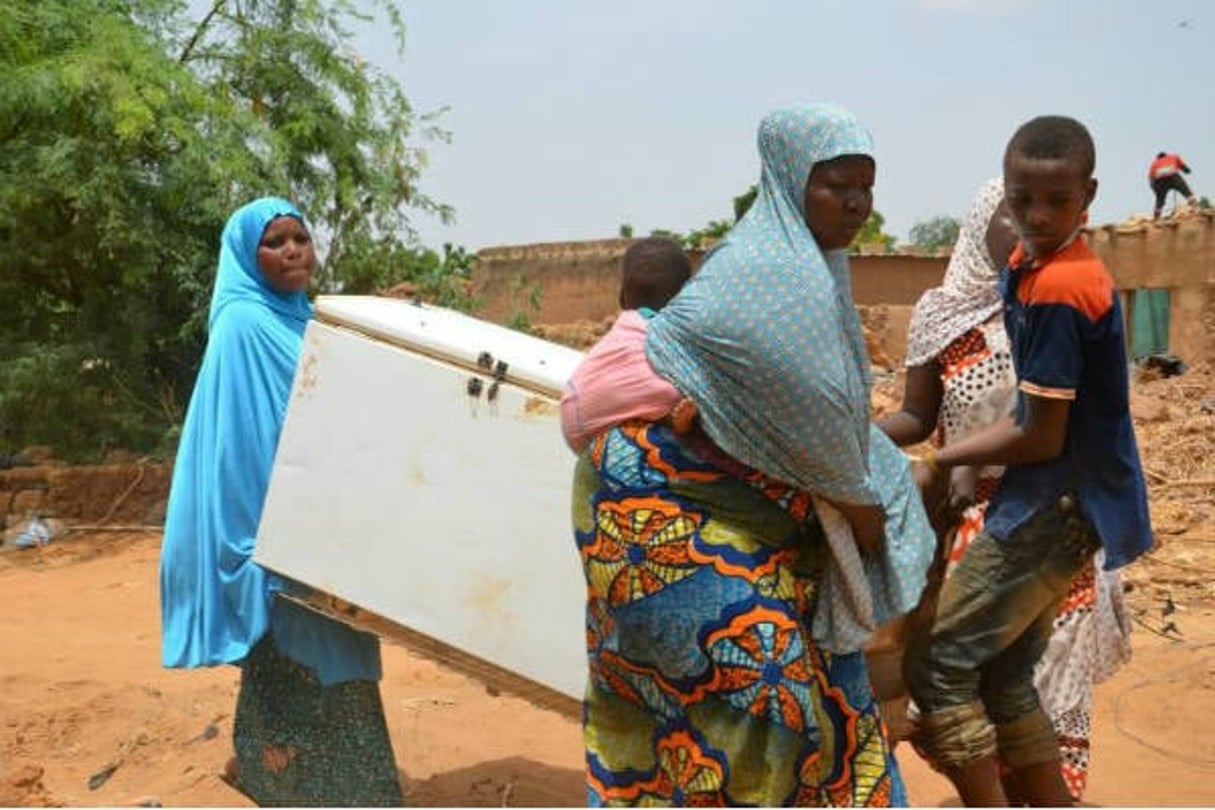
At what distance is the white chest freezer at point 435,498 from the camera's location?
308cm

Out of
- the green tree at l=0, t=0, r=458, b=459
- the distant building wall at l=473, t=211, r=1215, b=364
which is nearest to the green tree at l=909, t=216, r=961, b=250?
the distant building wall at l=473, t=211, r=1215, b=364

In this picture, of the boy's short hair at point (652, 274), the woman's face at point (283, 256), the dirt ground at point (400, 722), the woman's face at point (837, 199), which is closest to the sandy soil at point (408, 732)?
the dirt ground at point (400, 722)

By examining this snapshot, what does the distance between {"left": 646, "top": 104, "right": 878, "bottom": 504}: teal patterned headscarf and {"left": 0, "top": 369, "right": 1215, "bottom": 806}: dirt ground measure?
2377mm

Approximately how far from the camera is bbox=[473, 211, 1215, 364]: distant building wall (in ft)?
60.4

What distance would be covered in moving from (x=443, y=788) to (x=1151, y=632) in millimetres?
3931

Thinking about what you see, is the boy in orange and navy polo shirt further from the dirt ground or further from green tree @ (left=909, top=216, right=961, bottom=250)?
green tree @ (left=909, top=216, right=961, bottom=250)

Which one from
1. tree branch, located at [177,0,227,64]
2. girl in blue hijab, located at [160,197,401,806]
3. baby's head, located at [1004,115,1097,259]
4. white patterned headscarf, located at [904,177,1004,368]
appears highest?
tree branch, located at [177,0,227,64]

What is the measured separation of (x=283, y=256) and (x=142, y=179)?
20.1 feet

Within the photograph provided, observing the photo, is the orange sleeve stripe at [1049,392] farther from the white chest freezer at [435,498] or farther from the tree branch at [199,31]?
the tree branch at [199,31]

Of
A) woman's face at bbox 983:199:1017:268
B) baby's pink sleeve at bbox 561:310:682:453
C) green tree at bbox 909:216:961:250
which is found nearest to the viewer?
baby's pink sleeve at bbox 561:310:682:453

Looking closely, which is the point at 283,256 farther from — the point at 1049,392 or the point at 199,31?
the point at 199,31

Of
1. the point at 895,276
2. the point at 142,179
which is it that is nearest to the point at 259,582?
the point at 142,179

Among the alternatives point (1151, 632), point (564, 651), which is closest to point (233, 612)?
point (564, 651)

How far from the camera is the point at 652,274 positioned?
3.52 meters
